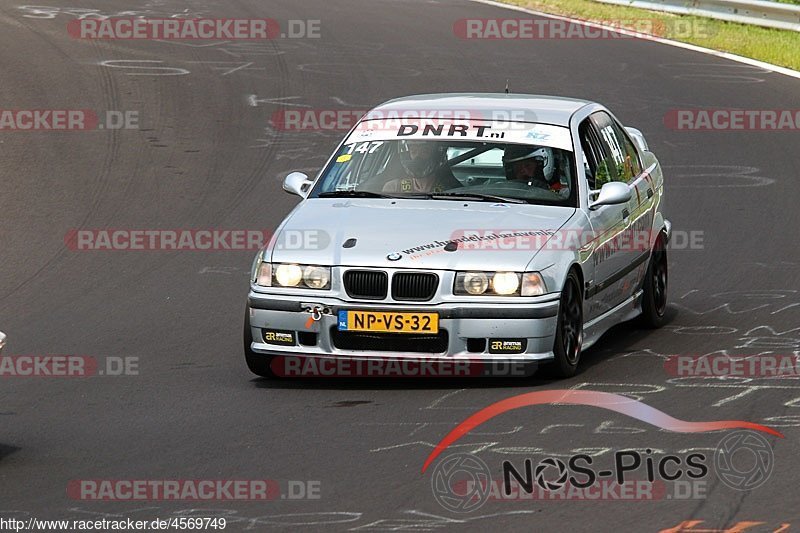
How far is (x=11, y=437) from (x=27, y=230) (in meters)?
6.21

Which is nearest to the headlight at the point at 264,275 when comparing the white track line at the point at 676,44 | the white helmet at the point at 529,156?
the white helmet at the point at 529,156

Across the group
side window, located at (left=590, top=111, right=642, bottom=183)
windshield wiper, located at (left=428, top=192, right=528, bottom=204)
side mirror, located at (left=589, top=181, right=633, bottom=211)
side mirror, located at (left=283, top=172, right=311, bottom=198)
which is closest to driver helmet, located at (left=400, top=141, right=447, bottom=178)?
windshield wiper, located at (left=428, top=192, right=528, bottom=204)

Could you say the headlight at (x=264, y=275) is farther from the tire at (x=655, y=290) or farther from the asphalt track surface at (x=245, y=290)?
the tire at (x=655, y=290)

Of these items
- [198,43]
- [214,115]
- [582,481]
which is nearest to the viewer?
[582,481]

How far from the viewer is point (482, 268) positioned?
28.7 ft

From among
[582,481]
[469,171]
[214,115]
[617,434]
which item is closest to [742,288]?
[469,171]

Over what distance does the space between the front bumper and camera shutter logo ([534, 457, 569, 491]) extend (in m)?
1.62

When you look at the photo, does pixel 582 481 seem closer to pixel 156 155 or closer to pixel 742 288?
pixel 742 288

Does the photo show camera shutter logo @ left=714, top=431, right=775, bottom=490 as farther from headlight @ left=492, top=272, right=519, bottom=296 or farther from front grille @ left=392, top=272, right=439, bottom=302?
front grille @ left=392, top=272, right=439, bottom=302

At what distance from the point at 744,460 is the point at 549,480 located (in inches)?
36.7

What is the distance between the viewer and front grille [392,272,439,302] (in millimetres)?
8766

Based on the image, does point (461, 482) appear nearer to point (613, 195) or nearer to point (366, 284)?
point (366, 284)

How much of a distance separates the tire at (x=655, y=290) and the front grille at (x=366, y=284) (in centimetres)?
266

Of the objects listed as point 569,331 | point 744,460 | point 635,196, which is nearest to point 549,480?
point 744,460
